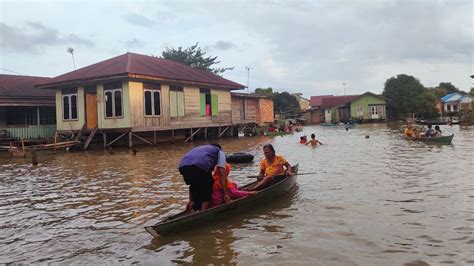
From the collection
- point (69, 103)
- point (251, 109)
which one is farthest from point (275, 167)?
point (251, 109)

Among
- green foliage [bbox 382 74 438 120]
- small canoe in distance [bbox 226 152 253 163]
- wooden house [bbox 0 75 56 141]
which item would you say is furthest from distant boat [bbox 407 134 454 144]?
green foliage [bbox 382 74 438 120]

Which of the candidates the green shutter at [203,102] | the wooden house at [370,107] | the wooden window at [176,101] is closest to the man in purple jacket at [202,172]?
the wooden window at [176,101]

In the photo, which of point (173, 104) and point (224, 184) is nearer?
point (224, 184)

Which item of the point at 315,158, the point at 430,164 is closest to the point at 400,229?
the point at 430,164

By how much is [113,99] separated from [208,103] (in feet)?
27.0

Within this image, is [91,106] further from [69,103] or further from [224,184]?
[224,184]

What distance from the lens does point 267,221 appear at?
7.05 metres

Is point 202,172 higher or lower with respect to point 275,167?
higher

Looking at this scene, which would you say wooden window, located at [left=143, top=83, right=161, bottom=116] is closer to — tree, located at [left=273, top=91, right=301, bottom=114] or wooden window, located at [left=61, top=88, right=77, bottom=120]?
wooden window, located at [left=61, top=88, right=77, bottom=120]

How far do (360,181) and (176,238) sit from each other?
6.09m

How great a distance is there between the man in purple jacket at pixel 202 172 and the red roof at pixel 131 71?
52.9ft

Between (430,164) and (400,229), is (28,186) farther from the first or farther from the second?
(430,164)

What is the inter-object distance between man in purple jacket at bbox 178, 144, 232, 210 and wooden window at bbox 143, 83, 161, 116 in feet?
57.9

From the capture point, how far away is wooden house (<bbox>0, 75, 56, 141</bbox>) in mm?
22828
